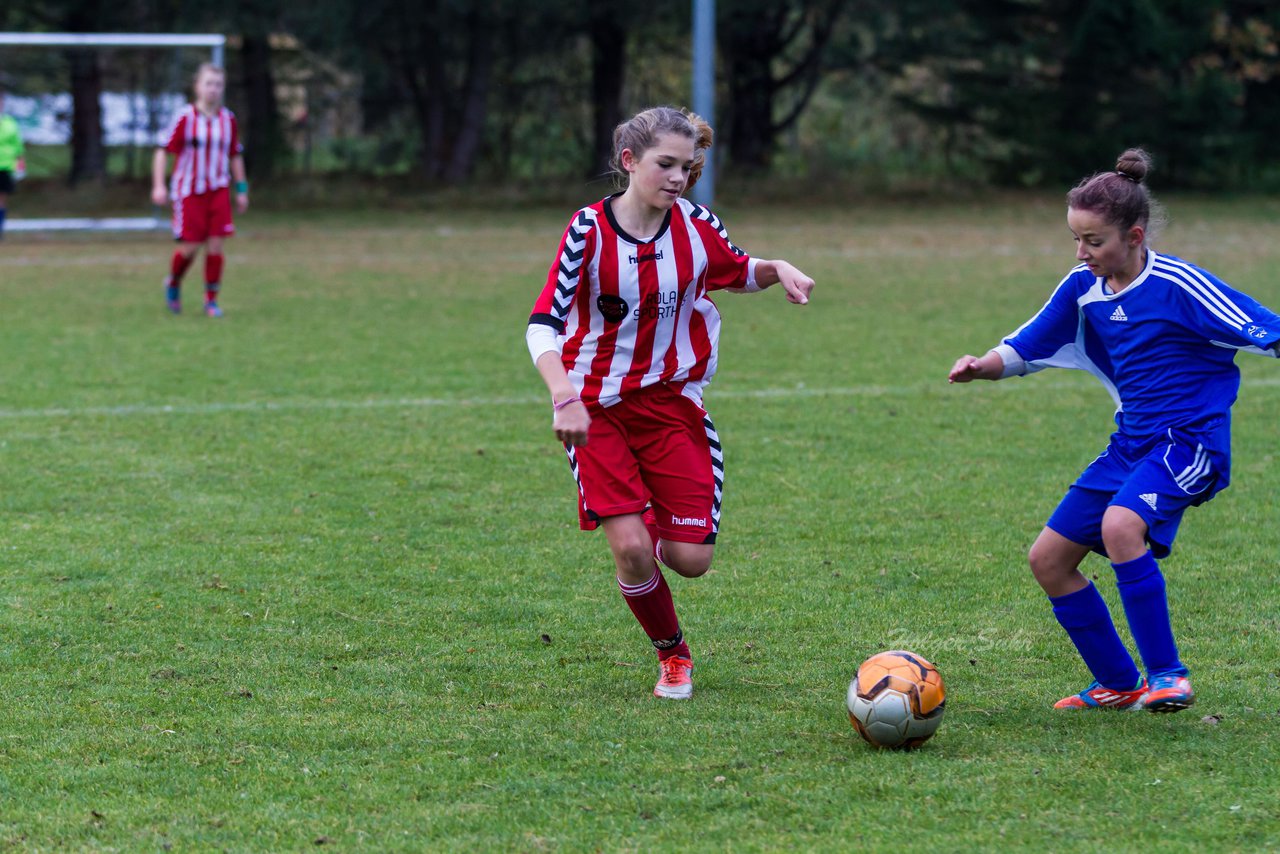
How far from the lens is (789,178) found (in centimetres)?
2811

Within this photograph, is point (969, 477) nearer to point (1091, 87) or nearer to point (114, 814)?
point (114, 814)

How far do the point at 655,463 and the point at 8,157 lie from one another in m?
17.8

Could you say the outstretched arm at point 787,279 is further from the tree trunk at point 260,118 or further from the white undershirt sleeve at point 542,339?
the tree trunk at point 260,118

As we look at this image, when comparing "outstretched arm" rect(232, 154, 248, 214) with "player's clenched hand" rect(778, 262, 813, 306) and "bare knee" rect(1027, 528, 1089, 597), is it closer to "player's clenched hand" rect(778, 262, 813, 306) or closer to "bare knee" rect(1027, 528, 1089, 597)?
"player's clenched hand" rect(778, 262, 813, 306)

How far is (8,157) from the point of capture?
65.0 ft

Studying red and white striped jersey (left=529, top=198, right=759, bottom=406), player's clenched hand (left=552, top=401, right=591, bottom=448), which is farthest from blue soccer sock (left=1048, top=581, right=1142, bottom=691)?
player's clenched hand (left=552, top=401, right=591, bottom=448)

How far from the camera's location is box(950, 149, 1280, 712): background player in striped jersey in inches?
152

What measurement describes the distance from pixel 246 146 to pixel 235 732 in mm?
24563

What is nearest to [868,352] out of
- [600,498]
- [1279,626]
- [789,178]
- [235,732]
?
[1279,626]

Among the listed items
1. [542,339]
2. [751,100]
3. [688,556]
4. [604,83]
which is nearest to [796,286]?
[542,339]

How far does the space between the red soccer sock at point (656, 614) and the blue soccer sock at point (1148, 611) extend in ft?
3.91

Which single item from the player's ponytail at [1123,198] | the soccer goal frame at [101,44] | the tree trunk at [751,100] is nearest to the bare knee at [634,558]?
the player's ponytail at [1123,198]

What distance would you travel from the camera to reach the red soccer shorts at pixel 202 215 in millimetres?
12727

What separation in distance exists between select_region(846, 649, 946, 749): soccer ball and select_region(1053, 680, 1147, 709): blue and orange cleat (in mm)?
473
